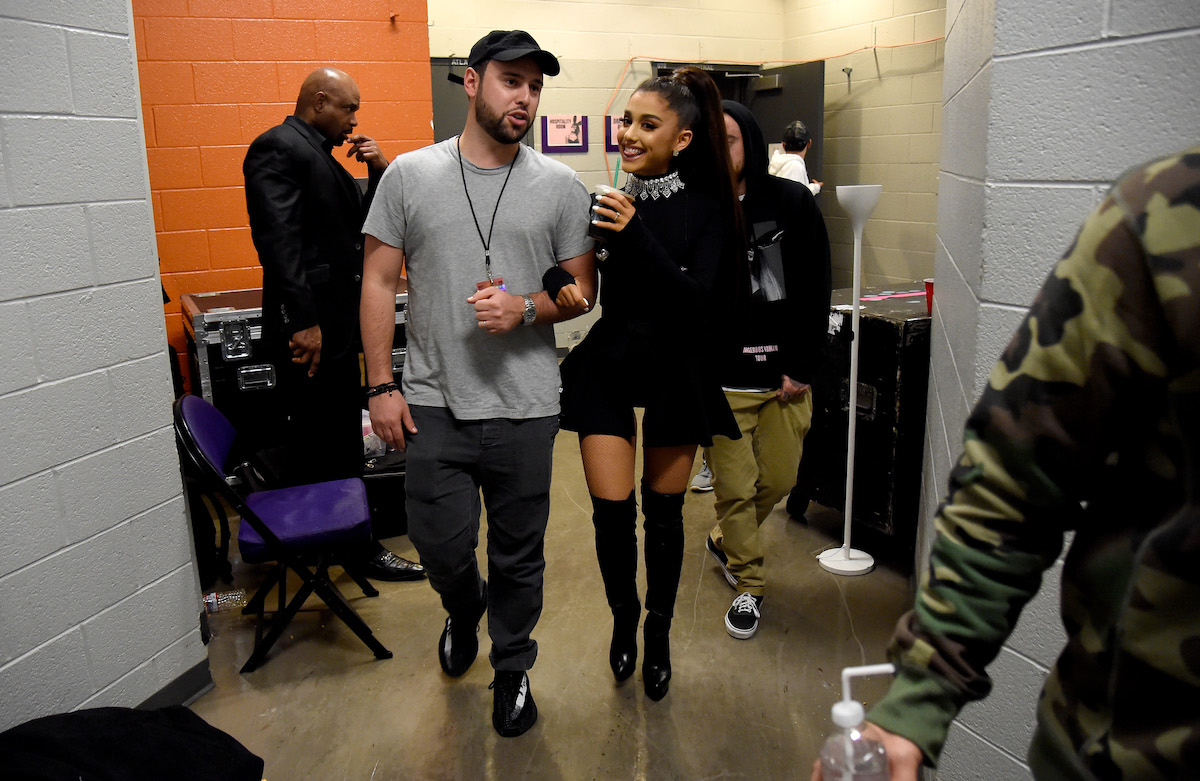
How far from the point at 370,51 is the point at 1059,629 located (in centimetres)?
408

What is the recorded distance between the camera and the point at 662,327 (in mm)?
2137

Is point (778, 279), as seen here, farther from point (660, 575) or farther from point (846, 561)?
point (846, 561)

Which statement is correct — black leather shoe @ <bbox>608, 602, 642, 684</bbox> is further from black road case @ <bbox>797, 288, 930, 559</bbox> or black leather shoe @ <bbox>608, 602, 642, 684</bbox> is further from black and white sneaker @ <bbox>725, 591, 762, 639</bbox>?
black road case @ <bbox>797, 288, 930, 559</bbox>

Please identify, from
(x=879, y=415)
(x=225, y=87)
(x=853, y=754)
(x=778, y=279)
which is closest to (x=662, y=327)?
(x=778, y=279)

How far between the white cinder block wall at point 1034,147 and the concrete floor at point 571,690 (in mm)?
660

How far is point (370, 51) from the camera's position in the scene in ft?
14.4

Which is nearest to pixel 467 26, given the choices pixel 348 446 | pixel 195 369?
pixel 195 369

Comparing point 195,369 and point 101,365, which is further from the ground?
point 101,365

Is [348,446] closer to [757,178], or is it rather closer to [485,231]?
[485,231]

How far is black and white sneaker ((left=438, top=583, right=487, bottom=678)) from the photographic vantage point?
2.41 m

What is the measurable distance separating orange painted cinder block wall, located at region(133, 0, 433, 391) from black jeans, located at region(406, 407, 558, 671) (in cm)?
264

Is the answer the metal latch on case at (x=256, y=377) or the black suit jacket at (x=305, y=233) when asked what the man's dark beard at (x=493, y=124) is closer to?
the black suit jacket at (x=305, y=233)

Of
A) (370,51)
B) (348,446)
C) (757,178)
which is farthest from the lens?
(370,51)

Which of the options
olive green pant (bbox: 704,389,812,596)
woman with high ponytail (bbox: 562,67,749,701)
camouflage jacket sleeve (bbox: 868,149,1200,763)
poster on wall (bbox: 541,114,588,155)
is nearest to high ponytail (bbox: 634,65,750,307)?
woman with high ponytail (bbox: 562,67,749,701)
